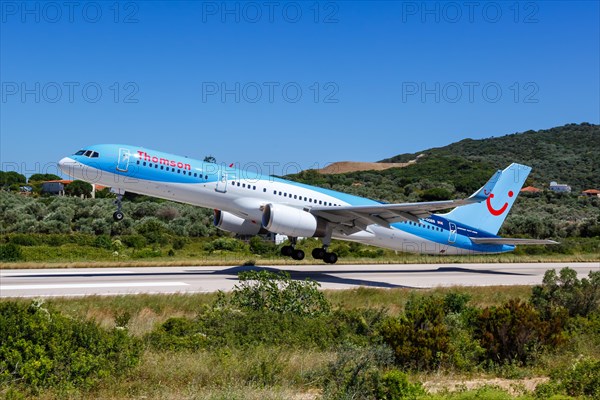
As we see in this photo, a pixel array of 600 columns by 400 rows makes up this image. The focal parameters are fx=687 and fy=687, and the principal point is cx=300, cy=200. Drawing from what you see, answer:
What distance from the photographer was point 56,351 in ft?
37.3

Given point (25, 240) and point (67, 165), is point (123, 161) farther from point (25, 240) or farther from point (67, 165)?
point (25, 240)

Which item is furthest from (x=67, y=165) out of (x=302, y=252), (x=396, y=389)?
(x=396, y=389)

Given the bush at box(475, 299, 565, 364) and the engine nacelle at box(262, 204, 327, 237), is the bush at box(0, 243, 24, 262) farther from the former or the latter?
the bush at box(475, 299, 565, 364)

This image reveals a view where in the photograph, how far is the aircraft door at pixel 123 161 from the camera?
97.2ft

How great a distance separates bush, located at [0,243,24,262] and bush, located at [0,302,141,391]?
2759cm

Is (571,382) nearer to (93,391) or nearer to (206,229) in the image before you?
(93,391)

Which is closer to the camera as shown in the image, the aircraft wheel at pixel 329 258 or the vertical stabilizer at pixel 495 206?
the aircraft wheel at pixel 329 258

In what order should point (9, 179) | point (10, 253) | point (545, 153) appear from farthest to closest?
point (545, 153)
point (9, 179)
point (10, 253)

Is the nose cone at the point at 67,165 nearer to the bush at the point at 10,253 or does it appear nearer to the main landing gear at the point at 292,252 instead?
the bush at the point at 10,253

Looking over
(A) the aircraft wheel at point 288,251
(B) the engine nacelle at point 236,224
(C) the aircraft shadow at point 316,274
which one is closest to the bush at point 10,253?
(C) the aircraft shadow at point 316,274

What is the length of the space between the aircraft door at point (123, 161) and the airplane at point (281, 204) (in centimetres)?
4

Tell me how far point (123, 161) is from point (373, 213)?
11713 millimetres

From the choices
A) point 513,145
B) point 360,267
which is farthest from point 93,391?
point 513,145

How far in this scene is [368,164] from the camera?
168750 mm
